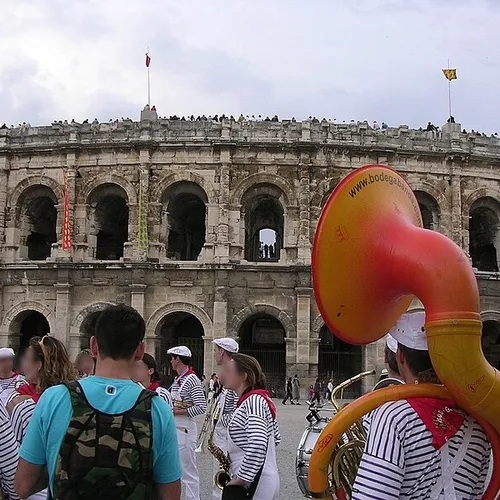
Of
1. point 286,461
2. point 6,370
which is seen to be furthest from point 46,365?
point 286,461

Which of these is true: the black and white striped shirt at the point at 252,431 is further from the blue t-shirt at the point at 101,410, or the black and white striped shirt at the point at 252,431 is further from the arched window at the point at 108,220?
the arched window at the point at 108,220

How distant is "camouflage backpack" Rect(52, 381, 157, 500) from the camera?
8.26 ft

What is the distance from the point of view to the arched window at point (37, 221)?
81.9ft

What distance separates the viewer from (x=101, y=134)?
24453mm

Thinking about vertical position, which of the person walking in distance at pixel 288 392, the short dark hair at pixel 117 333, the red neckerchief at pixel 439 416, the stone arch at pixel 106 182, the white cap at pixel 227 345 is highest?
the stone arch at pixel 106 182

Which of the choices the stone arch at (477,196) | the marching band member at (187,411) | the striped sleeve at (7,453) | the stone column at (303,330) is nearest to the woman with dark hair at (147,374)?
the marching band member at (187,411)

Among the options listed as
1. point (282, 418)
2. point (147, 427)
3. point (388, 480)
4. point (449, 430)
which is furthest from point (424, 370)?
point (282, 418)

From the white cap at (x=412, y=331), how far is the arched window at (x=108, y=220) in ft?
73.7

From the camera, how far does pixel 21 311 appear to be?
24094 millimetres

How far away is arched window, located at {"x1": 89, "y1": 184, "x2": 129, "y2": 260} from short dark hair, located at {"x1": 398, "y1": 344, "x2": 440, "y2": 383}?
22.6m

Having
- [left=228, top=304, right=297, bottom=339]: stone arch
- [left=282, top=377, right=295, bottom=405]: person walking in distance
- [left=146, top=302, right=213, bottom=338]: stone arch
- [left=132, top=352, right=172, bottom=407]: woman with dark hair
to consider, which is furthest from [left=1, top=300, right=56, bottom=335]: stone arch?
[left=132, top=352, right=172, bottom=407]: woman with dark hair

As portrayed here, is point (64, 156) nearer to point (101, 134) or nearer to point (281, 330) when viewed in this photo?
point (101, 134)

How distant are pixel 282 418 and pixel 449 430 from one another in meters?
15.8

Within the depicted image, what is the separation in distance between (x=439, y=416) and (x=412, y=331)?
34 centimetres
